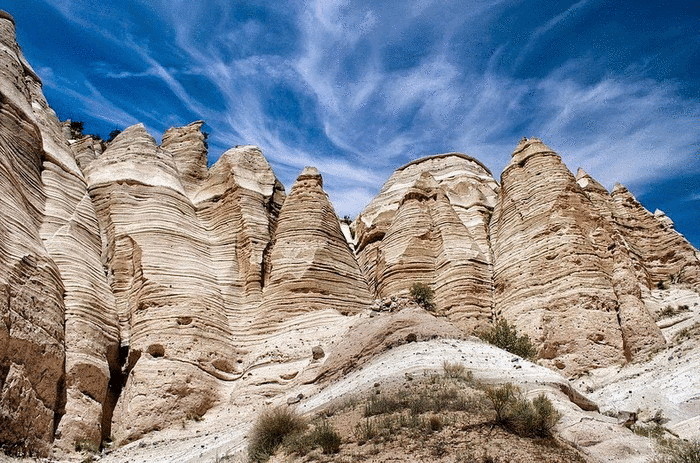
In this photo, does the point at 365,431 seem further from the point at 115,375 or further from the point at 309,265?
the point at 309,265

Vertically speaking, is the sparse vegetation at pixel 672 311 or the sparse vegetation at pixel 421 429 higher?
the sparse vegetation at pixel 672 311

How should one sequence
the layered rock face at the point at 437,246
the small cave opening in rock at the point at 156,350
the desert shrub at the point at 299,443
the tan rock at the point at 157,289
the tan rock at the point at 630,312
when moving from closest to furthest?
the desert shrub at the point at 299,443
the tan rock at the point at 157,289
the small cave opening in rock at the point at 156,350
the tan rock at the point at 630,312
the layered rock face at the point at 437,246

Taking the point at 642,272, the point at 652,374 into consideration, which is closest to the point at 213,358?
the point at 652,374

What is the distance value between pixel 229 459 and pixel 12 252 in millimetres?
11881

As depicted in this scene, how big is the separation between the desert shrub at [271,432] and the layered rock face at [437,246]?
56.2 feet

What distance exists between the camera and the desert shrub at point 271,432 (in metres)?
12.1

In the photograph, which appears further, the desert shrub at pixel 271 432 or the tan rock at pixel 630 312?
the tan rock at pixel 630 312

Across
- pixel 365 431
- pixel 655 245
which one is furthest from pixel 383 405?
pixel 655 245

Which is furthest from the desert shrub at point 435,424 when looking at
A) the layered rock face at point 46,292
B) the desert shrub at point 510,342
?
the layered rock face at point 46,292

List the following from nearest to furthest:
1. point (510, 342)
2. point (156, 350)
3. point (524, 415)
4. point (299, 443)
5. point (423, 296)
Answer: point (524, 415) < point (299, 443) < point (510, 342) < point (156, 350) < point (423, 296)

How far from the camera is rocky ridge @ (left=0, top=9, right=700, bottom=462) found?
67.2 feet

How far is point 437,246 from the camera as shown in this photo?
3322 cm

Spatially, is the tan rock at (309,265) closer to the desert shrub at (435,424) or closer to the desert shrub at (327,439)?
the desert shrub at (327,439)

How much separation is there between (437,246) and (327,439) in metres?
23.1
